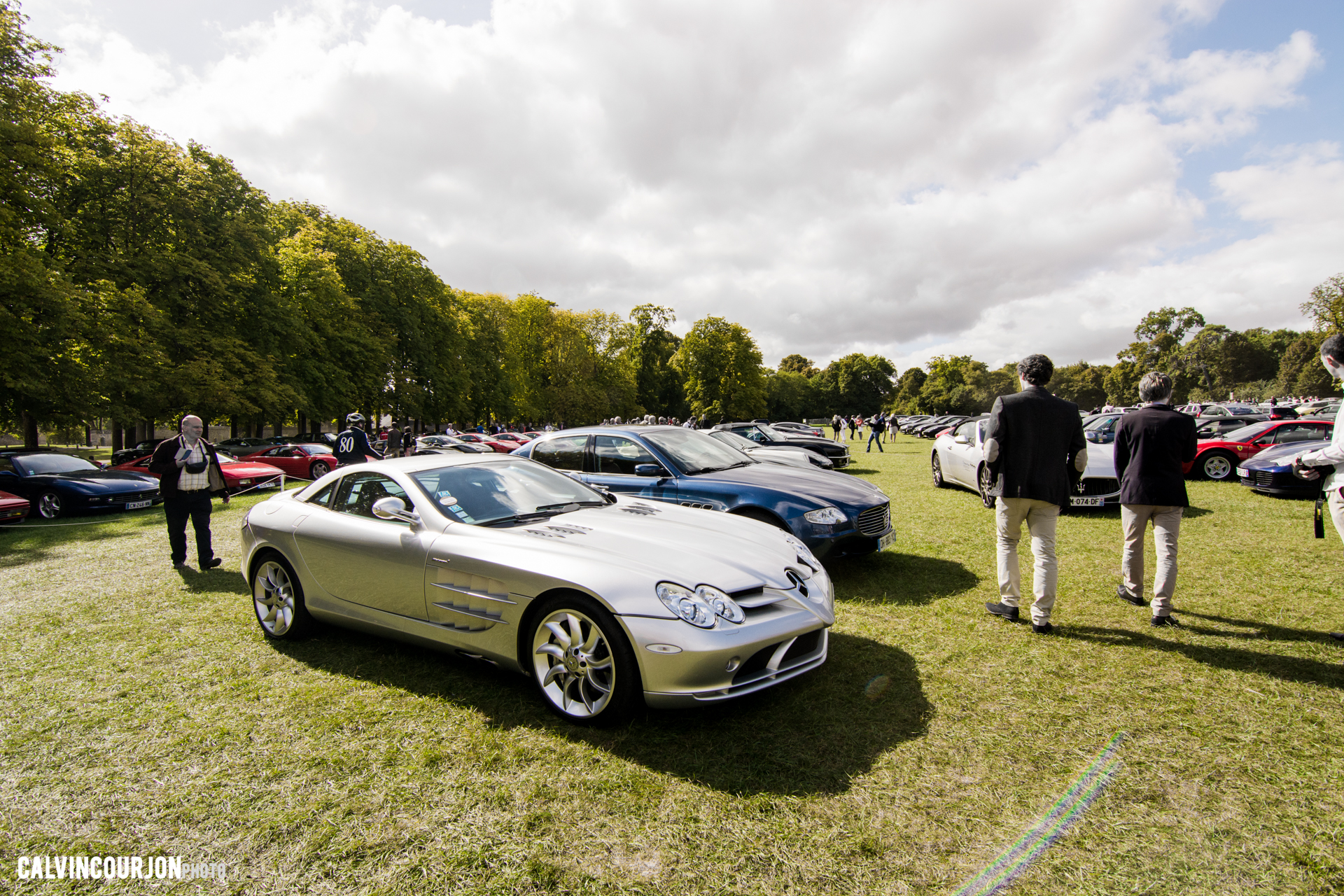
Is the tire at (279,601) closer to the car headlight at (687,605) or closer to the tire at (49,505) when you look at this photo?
the car headlight at (687,605)

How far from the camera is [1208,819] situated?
8.23 ft

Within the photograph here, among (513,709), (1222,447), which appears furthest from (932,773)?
(1222,447)

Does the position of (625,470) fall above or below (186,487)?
above

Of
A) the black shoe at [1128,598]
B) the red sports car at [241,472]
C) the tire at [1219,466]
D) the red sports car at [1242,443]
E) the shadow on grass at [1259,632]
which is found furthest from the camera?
the red sports car at [241,472]

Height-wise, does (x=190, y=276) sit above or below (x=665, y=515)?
above

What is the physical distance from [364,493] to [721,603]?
2805 mm

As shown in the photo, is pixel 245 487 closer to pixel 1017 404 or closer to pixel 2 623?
pixel 2 623

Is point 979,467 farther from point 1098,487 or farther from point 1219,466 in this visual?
point 1219,466

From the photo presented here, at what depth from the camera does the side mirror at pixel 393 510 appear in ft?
12.8

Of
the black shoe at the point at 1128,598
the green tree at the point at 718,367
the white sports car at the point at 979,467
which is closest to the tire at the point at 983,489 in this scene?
the white sports car at the point at 979,467

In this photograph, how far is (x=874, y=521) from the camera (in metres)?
6.09

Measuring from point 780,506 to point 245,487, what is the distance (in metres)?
15.9

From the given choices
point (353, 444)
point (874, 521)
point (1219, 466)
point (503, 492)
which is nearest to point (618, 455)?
point (503, 492)

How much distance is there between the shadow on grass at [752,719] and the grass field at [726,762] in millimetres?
18
